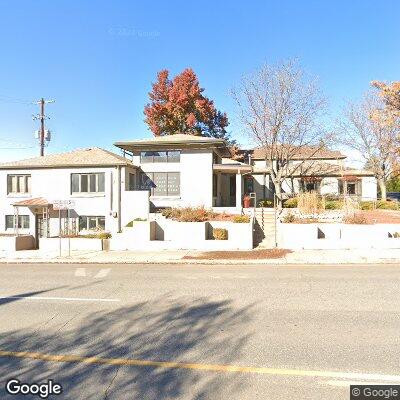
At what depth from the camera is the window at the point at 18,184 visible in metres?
25.3

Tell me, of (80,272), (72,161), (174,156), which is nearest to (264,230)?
(174,156)

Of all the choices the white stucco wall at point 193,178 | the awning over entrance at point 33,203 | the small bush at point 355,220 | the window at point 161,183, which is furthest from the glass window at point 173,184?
the small bush at point 355,220

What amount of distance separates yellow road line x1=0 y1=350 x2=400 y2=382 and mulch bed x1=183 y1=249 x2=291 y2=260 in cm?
1044

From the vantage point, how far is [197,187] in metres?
24.9

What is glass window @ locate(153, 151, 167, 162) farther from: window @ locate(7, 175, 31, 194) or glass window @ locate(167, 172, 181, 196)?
window @ locate(7, 175, 31, 194)

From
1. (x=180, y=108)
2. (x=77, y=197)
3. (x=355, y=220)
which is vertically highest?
(x=180, y=108)

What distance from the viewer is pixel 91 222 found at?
24016mm

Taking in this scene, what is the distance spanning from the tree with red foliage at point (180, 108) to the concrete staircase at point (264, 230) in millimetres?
21173

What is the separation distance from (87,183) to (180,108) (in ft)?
66.8

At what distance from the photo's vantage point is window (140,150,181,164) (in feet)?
82.9

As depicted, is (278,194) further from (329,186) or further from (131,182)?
(131,182)

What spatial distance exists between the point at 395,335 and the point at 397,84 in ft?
83.9

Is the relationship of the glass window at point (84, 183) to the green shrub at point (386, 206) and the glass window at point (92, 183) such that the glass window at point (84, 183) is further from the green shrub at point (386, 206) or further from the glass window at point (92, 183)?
the green shrub at point (386, 206)

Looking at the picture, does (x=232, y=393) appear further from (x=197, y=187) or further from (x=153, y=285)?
(x=197, y=187)
